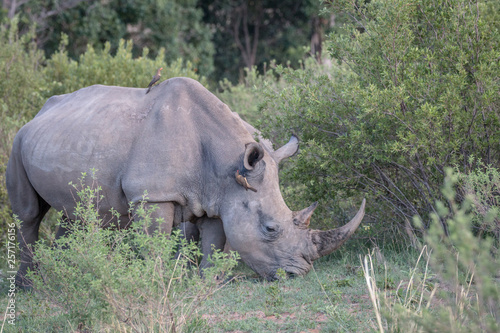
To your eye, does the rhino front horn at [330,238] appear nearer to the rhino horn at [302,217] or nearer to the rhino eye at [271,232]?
the rhino horn at [302,217]

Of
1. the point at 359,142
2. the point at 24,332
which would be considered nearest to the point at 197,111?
the point at 359,142

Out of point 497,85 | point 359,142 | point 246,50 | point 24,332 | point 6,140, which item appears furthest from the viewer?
point 246,50

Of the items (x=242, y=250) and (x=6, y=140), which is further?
(x=6, y=140)

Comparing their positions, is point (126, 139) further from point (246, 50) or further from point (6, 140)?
point (246, 50)

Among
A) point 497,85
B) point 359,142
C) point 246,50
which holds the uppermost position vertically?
point 497,85

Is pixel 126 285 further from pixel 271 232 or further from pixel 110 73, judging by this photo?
pixel 110 73

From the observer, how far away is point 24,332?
4992 mm

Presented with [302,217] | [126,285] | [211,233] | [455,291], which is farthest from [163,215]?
[455,291]

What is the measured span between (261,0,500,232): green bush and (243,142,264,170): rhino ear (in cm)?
60

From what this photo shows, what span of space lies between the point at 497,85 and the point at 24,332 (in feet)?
15.9

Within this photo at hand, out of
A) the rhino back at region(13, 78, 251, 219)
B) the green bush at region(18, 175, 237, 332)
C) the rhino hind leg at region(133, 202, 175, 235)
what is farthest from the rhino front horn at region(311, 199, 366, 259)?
the green bush at region(18, 175, 237, 332)

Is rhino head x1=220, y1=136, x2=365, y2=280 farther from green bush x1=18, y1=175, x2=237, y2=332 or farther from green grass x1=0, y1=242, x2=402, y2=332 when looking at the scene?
green bush x1=18, y1=175, x2=237, y2=332

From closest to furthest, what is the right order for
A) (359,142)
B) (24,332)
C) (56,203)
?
(24,332)
(359,142)
(56,203)

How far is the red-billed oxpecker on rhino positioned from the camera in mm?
6262
